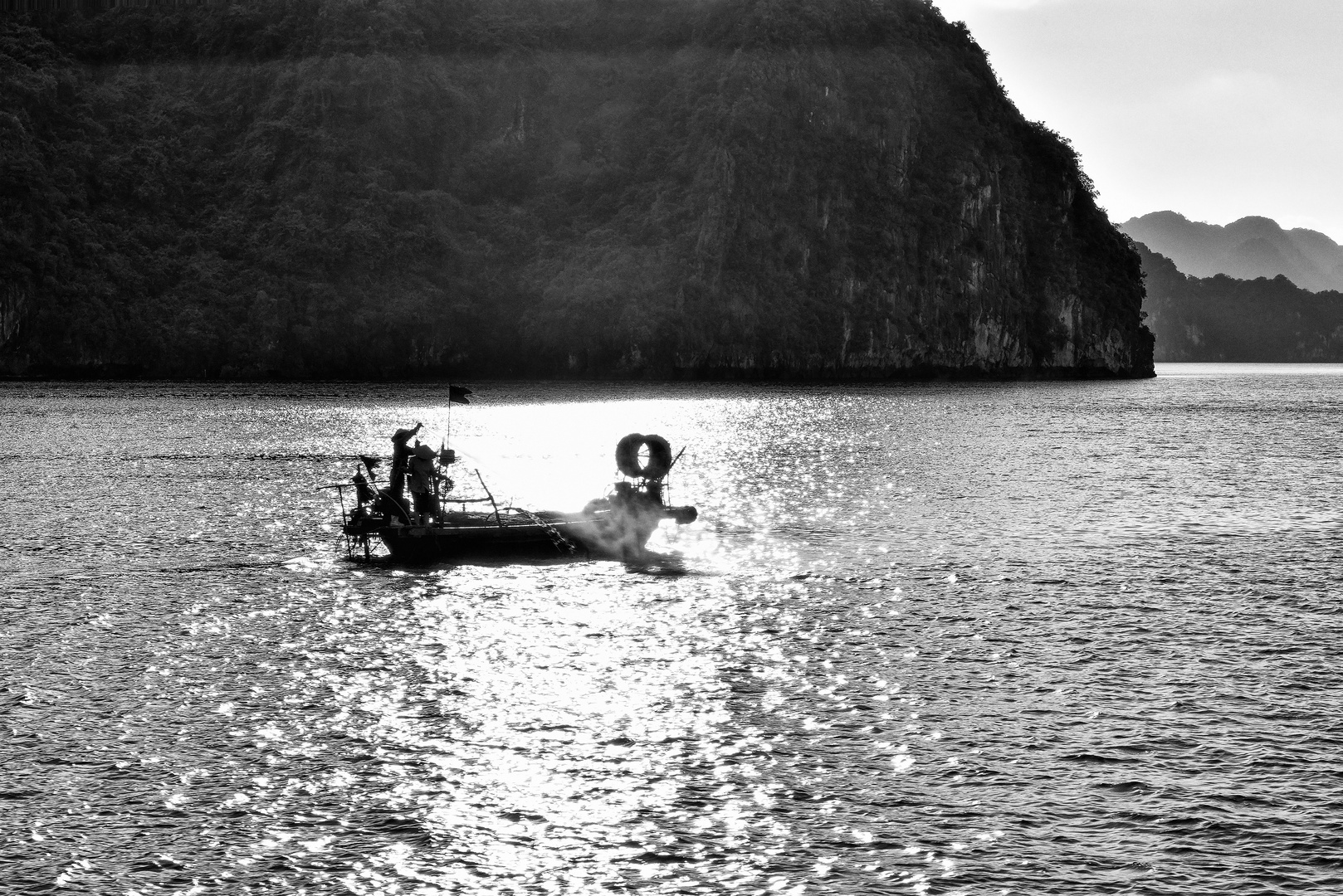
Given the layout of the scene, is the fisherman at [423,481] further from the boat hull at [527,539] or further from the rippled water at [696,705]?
the rippled water at [696,705]

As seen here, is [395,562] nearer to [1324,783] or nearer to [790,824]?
[790,824]

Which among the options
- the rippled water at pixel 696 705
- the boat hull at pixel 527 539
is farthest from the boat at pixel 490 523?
the rippled water at pixel 696 705

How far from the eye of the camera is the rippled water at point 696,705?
15.2 metres

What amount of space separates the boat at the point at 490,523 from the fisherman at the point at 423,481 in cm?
2

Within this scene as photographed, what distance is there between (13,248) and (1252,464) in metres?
179

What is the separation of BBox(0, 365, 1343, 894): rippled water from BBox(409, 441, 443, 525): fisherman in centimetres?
286

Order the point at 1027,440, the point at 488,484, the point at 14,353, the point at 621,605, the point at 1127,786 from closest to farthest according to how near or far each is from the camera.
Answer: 1. the point at 1127,786
2. the point at 621,605
3. the point at 488,484
4. the point at 1027,440
5. the point at 14,353

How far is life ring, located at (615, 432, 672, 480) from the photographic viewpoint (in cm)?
3981

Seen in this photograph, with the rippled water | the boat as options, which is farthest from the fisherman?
the rippled water

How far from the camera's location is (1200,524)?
4478 centimetres

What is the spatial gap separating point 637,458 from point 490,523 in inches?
200

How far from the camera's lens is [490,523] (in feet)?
128

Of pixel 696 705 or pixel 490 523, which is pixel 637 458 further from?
pixel 696 705

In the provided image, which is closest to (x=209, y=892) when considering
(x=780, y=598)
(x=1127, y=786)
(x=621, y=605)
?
(x=1127, y=786)
